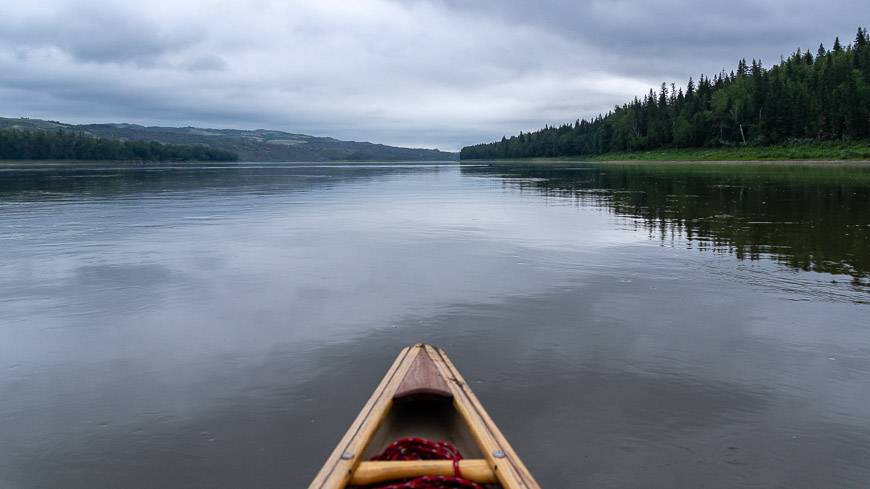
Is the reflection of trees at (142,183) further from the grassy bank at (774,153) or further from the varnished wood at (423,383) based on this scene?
the grassy bank at (774,153)

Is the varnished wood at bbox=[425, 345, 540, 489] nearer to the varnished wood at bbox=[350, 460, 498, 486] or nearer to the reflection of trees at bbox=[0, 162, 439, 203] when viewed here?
the varnished wood at bbox=[350, 460, 498, 486]

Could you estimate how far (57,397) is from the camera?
8609 mm

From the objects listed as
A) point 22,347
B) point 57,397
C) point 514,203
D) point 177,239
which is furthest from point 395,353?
point 514,203

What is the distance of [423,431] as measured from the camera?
6594mm

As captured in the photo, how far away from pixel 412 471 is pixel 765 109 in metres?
135

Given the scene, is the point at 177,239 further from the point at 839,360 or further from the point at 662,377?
the point at 839,360

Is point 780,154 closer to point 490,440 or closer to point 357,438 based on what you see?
point 490,440

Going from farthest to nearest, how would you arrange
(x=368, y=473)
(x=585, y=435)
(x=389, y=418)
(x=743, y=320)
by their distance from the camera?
(x=743, y=320) → (x=585, y=435) → (x=389, y=418) → (x=368, y=473)

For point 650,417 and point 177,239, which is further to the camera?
point 177,239

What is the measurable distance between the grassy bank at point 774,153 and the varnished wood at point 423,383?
324 feet

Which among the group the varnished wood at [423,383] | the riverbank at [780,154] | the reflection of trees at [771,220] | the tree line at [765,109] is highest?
the tree line at [765,109]

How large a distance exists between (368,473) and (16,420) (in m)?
5.58

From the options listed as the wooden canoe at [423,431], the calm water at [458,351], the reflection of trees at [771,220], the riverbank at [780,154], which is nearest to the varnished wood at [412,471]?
the wooden canoe at [423,431]

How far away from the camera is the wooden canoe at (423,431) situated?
536 centimetres
